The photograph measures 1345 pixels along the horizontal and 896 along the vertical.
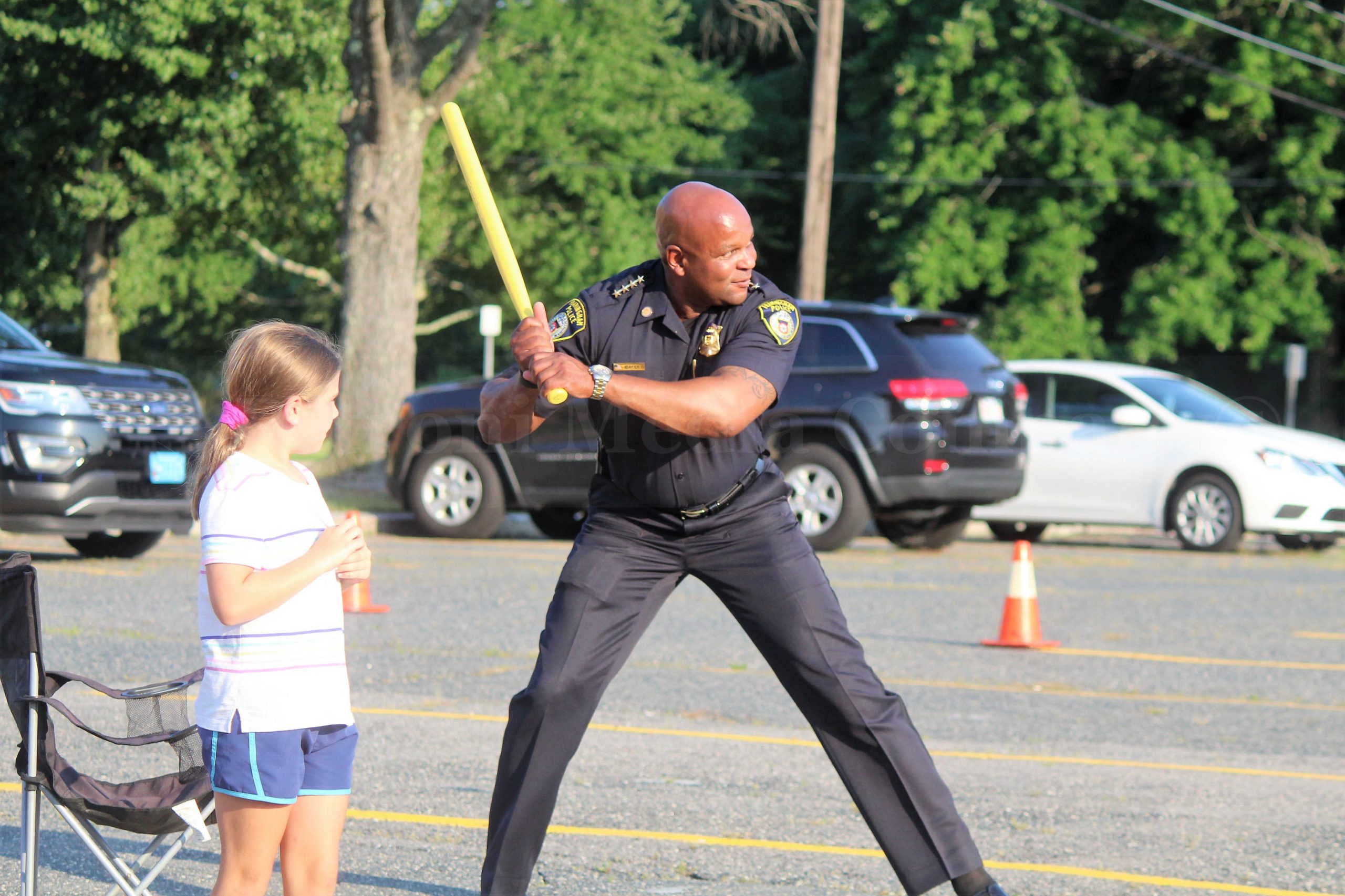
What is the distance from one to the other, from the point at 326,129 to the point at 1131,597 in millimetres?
21549

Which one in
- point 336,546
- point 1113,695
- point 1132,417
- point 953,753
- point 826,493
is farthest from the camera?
point 1132,417

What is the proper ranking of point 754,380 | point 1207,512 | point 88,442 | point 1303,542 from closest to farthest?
1. point 754,380
2. point 88,442
3. point 1207,512
4. point 1303,542

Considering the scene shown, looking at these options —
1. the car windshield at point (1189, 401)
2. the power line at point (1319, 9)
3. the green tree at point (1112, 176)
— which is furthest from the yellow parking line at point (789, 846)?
the green tree at point (1112, 176)

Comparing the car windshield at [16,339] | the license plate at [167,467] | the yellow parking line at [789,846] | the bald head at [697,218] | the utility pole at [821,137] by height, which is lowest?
the yellow parking line at [789,846]

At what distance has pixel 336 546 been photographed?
3012mm

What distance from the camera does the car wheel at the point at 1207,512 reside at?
14609mm

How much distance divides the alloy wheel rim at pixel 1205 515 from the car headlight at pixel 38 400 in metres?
9.23

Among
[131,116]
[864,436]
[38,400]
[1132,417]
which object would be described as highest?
[131,116]

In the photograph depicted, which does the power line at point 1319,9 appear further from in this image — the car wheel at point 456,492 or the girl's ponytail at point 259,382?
the girl's ponytail at point 259,382

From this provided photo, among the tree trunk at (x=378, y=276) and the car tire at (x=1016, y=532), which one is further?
the tree trunk at (x=378, y=276)

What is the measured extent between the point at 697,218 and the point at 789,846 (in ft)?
6.43

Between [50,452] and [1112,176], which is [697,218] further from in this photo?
[1112,176]

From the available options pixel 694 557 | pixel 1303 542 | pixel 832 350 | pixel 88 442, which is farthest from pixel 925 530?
pixel 694 557

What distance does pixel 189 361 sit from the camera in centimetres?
4634
